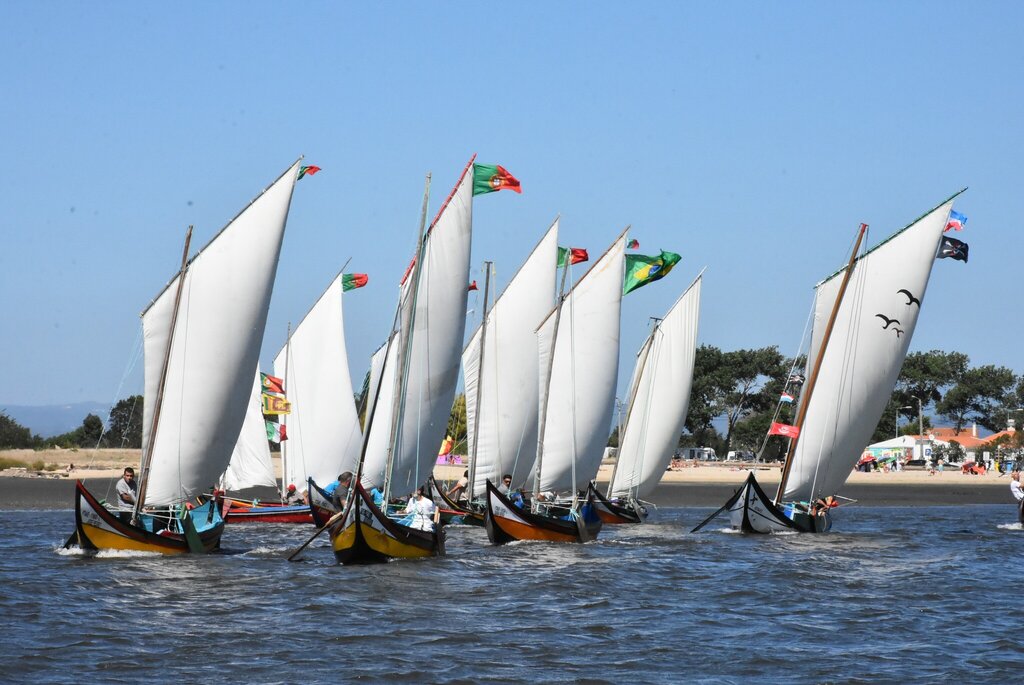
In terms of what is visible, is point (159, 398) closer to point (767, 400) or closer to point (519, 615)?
point (519, 615)

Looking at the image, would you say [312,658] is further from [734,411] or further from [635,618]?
[734,411]

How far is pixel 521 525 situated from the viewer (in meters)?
38.8

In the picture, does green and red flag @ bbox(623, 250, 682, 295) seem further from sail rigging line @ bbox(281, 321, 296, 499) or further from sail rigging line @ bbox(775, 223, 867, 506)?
sail rigging line @ bbox(281, 321, 296, 499)

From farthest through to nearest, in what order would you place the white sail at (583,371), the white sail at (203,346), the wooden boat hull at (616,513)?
the wooden boat hull at (616,513), the white sail at (583,371), the white sail at (203,346)

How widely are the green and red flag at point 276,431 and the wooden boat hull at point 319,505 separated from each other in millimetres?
3720

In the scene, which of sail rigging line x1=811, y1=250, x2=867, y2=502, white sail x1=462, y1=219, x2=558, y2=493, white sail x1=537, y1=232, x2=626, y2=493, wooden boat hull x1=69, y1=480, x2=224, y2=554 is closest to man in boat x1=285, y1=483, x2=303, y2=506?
white sail x1=462, y1=219, x2=558, y2=493

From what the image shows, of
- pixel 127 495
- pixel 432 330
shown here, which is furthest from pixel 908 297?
pixel 127 495

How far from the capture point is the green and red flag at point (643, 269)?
4888 cm

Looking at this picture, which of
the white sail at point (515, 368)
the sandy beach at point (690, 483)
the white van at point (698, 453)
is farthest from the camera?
the white van at point (698, 453)

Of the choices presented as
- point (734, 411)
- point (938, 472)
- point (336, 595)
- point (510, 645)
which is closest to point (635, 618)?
point (510, 645)

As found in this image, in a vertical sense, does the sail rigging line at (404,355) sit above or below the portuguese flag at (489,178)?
below

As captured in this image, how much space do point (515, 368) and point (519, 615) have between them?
22807mm

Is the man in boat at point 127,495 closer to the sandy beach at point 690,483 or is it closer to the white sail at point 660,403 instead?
the sandy beach at point 690,483

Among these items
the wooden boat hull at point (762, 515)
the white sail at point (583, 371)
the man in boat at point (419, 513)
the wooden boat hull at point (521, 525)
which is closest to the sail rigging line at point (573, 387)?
the white sail at point (583, 371)
